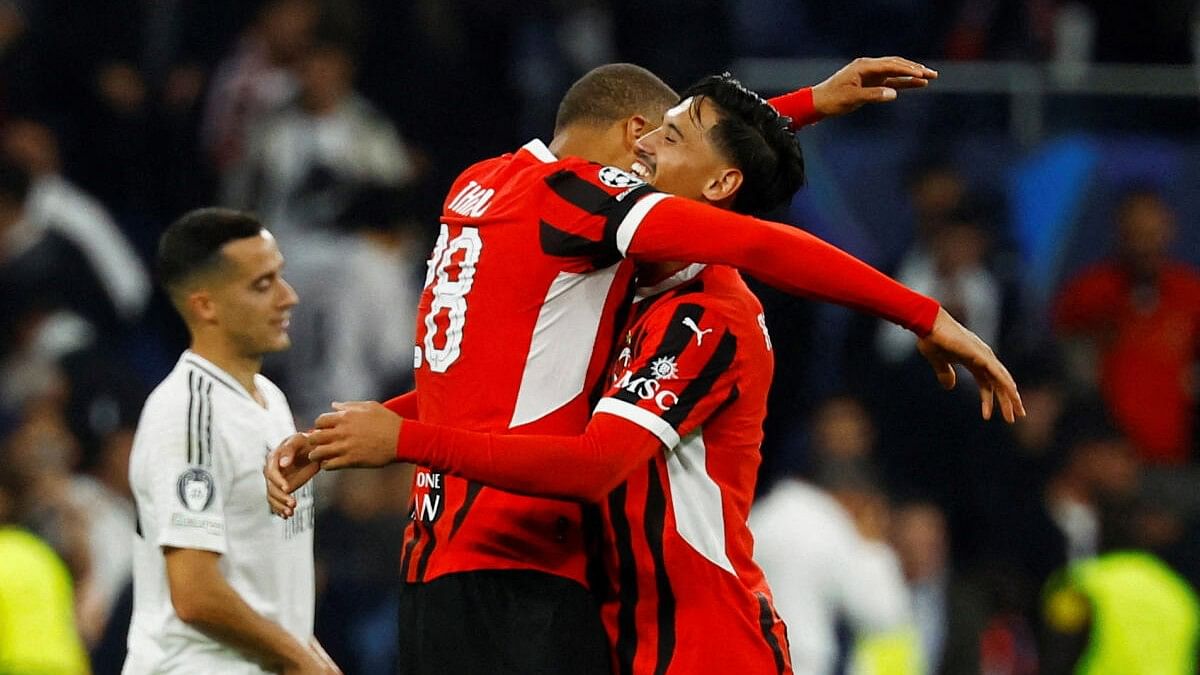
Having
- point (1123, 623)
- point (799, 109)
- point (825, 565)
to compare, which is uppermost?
point (799, 109)

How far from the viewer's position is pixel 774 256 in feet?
13.7

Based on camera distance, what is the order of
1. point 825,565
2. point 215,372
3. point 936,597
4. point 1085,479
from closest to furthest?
point 215,372 < point 825,565 < point 936,597 < point 1085,479

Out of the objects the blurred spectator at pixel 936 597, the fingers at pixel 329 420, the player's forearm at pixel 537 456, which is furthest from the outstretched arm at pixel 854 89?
the blurred spectator at pixel 936 597

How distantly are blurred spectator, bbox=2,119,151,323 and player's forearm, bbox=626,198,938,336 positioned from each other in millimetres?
6237

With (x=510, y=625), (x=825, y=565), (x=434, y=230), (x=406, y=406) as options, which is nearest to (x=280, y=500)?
(x=510, y=625)

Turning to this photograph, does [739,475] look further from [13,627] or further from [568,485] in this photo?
[13,627]

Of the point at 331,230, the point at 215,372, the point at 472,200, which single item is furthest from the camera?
the point at 331,230

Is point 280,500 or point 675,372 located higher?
point 675,372

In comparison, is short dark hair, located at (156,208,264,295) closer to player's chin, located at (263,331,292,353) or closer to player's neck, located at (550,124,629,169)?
player's chin, located at (263,331,292,353)

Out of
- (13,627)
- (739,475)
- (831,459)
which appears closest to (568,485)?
(739,475)

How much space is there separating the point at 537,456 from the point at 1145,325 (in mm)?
6575

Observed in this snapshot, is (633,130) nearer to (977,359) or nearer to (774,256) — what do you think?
(774,256)

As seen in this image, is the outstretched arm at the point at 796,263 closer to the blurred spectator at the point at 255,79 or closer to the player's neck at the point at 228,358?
the player's neck at the point at 228,358

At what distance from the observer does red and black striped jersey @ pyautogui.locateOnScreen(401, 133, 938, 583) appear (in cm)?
433
